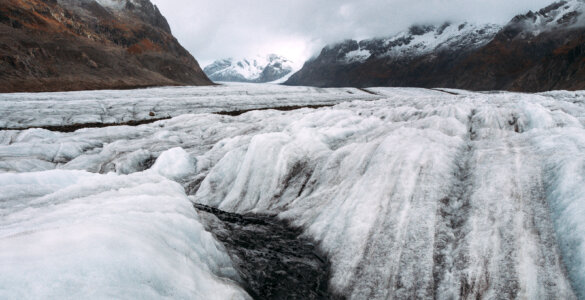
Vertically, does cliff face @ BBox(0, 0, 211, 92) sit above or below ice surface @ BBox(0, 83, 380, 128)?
above

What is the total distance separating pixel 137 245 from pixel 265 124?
1749 cm

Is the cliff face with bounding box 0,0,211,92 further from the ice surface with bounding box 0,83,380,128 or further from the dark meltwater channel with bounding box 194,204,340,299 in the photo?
the dark meltwater channel with bounding box 194,204,340,299

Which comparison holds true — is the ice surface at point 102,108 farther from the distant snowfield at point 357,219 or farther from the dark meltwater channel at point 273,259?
the dark meltwater channel at point 273,259

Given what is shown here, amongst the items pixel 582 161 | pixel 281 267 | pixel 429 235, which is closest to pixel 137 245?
pixel 281 267

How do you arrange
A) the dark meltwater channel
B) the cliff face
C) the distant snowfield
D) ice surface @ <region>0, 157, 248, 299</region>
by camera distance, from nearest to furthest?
ice surface @ <region>0, 157, 248, 299</region>
the distant snowfield
the dark meltwater channel
the cliff face

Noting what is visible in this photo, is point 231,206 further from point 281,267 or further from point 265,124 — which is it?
point 265,124

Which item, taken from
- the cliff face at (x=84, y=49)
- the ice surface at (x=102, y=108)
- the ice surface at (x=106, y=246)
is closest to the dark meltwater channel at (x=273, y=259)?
the ice surface at (x=106, y=246)

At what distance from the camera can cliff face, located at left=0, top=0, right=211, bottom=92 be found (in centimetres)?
7944

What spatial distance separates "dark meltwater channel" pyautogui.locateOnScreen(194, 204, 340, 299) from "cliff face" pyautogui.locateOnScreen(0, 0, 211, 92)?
3525 inches

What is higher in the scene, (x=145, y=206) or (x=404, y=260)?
(x=145, y=206)

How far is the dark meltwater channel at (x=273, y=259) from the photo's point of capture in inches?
208

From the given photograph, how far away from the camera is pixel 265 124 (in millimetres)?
20984

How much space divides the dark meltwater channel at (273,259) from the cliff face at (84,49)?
8953 centimetres

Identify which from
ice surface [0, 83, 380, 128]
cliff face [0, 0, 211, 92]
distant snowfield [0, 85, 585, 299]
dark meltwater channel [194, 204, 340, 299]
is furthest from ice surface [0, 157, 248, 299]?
cliff face [0, 0, 211, 92]
